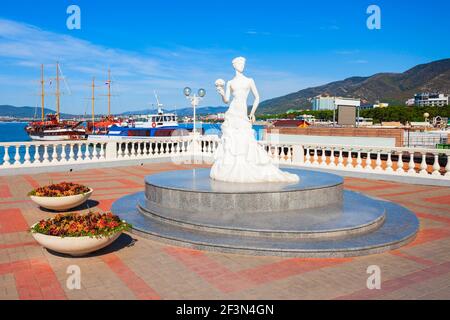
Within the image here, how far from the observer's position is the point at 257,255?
6316mm

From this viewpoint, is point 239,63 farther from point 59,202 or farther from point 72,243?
point 72,243

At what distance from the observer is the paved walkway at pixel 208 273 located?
4867 mm

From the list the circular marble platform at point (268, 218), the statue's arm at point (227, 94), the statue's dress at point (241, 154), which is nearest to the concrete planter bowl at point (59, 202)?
the circular marble platform at point (268, 218)

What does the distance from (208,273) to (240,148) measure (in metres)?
4.99

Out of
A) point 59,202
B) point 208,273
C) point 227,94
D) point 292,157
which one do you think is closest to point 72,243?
point 208,273

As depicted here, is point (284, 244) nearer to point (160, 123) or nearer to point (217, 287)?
point (217, 287)

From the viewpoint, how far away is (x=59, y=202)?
9266 mm

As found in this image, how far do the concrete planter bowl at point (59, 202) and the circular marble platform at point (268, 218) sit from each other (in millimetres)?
938

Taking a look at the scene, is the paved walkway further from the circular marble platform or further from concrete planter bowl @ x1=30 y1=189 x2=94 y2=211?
concrete planter bowl @ x1=30 y1=189 x2=94 y2=211

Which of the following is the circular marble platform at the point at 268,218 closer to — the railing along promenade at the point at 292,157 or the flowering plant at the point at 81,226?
the flowering plant at the point at 81,226
